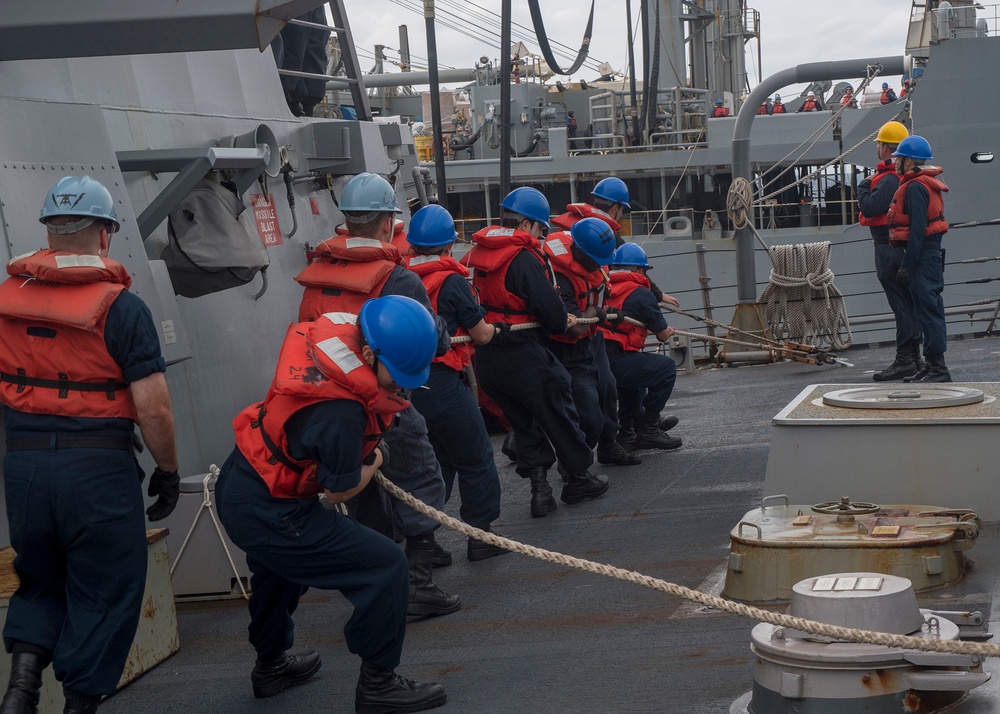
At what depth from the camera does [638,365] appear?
23.1ft

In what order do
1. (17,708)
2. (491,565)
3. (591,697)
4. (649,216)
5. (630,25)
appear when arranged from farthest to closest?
(649,216) < (630,25) < (491,565) < (591,697) < (17,708)

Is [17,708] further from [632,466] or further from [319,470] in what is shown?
[632,466]

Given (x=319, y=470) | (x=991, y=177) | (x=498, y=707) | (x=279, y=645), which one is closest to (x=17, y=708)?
(x=279, y=645)

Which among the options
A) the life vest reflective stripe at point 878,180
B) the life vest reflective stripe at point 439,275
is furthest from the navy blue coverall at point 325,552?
the life vest reflective stripe at point 878,180

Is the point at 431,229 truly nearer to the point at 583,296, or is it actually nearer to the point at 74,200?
the point at 583,296

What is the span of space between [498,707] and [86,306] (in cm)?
165

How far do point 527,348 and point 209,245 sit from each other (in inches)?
64.4

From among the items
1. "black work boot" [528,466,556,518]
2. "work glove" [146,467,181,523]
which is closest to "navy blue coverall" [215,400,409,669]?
"work glove" [146,467,181,523]

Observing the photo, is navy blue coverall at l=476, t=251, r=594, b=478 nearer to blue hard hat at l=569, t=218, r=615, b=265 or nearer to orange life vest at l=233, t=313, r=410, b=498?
blue hard hat at l=569, t=218, r=615, b=265

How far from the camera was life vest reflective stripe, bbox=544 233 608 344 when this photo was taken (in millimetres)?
6203

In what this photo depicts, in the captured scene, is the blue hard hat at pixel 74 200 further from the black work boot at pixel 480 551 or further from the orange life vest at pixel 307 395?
the black work boot at pixel 480 551

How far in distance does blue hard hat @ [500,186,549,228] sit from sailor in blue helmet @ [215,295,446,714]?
249 centimetres

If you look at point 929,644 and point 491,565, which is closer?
point 929,644

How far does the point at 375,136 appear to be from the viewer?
7078mm
